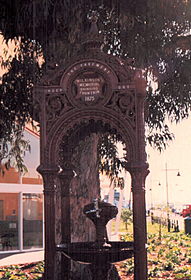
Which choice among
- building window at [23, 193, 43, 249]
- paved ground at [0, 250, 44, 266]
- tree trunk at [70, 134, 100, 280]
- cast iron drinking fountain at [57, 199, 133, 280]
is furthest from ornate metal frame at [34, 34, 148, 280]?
building window at [23, 193, 43, 249]

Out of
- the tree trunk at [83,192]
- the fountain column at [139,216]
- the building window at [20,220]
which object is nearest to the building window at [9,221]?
the building window at [20,220]

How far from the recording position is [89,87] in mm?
Answer: 6305

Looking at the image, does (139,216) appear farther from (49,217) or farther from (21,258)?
(21,258)

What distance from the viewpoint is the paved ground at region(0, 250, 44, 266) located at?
12.8 m

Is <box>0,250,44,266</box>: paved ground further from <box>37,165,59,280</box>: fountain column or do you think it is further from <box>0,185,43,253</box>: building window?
<box>37,165,59,280</box>: fountain column

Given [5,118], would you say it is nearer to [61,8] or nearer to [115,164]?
[61,8]

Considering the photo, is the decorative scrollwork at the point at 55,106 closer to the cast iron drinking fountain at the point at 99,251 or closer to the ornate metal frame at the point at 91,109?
the ornate metal frame at the point at 91,109

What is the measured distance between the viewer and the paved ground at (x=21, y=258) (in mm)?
12789

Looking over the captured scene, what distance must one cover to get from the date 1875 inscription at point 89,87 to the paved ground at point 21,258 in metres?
7.60

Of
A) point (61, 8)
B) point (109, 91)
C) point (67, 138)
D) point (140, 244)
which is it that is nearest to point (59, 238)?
point (67, 138)

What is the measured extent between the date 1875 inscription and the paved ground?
24.9 feet

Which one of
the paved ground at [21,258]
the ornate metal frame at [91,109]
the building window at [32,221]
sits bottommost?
the paved ground at [21,258]

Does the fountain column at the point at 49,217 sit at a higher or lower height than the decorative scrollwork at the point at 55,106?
lower

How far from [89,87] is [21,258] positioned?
865cm
